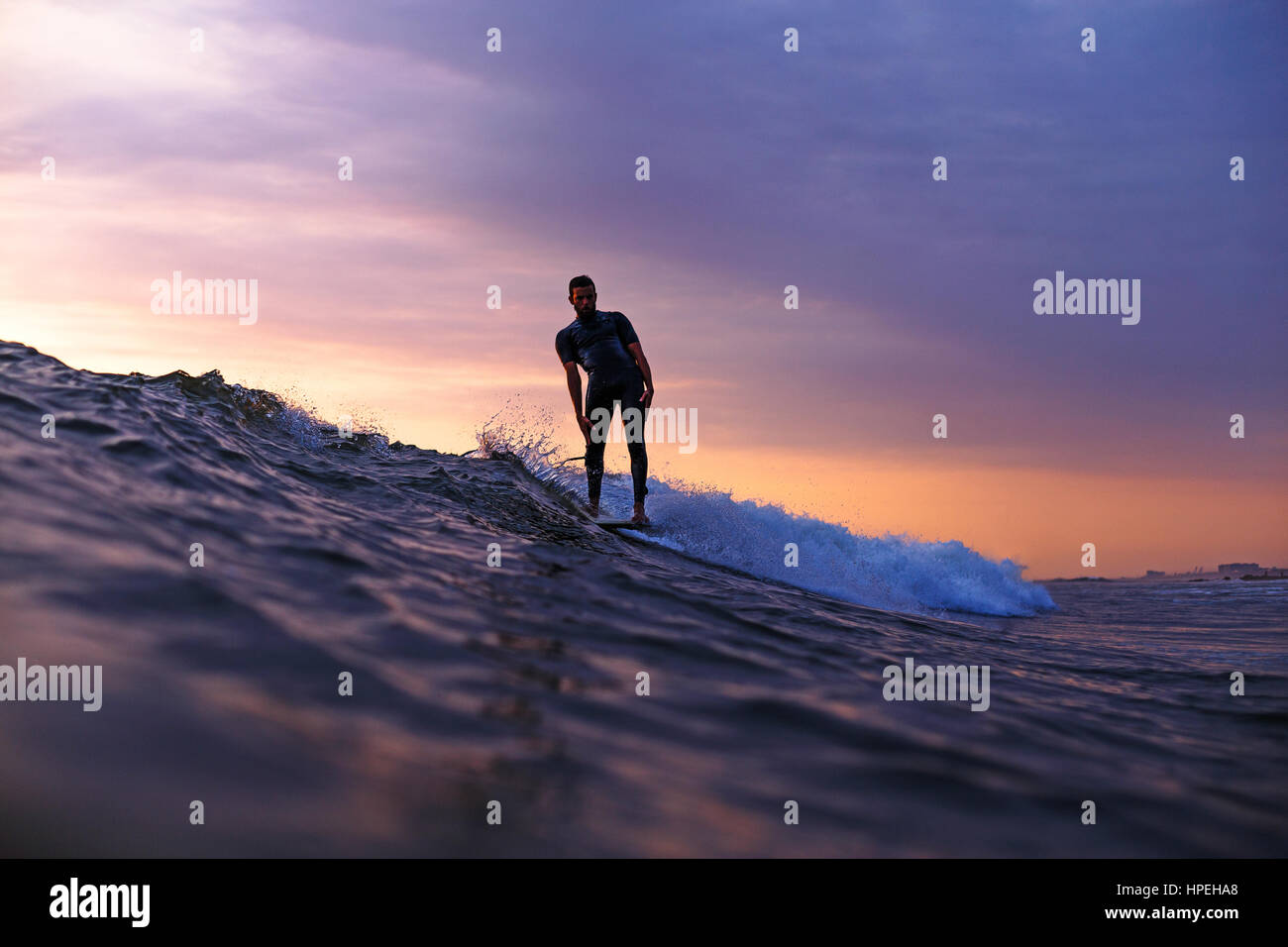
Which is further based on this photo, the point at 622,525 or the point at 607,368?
the point at 622,525

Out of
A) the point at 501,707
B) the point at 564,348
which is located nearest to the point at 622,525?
the point at 564,348

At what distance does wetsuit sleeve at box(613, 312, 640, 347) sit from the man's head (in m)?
0.33

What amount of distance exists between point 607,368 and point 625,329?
540mm

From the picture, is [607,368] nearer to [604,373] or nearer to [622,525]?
[604,373]

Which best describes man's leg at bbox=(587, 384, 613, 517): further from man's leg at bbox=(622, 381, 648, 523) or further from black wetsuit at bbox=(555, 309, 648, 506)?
man's leg at bbox=(622, 381, 648, 523)

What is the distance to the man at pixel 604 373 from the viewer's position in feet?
31.1

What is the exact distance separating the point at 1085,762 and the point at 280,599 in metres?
3.35

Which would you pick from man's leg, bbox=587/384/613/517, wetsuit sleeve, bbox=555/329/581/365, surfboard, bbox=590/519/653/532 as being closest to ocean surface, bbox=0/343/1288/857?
surfboard, bbox=590/519/653/532

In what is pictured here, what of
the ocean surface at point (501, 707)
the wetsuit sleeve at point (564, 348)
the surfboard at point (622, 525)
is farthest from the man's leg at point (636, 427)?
the ocean surface at point (501, 707)

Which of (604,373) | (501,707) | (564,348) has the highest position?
(564,348)

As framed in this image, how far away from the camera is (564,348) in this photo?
9.71m

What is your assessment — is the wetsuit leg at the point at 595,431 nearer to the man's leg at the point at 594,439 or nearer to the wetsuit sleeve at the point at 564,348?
the man's leg at the point at 594,439

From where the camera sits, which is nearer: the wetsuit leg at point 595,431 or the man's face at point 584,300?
the man's face at point 584,300

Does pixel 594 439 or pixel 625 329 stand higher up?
pixel 625 329
